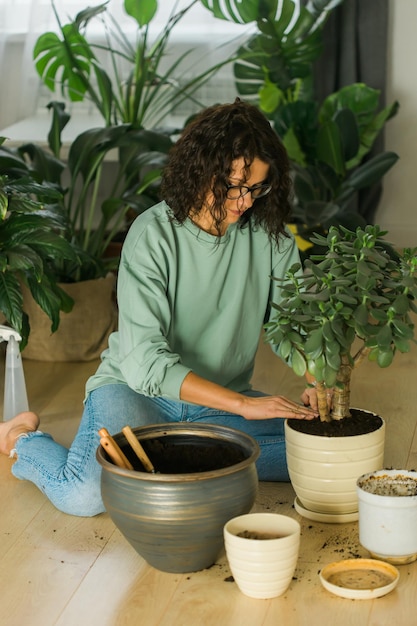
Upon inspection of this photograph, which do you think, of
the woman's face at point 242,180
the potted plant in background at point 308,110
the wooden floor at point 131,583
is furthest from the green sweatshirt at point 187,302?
the potted plant in background at point 308,110

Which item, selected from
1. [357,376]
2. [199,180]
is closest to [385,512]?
[199,180]

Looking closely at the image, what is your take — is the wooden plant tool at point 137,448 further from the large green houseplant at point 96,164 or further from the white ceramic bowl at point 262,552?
the large green houseplant at point 96,164

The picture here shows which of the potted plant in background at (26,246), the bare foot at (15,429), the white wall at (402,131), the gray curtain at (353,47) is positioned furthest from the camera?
the white wall at (402,131)

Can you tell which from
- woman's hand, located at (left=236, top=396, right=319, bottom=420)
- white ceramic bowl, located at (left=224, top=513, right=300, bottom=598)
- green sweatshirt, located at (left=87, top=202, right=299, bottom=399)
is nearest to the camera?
white ceramic bowl, located at (left=224, top=513, right=300, bottom=598)

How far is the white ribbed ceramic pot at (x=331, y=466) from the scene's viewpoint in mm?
2230

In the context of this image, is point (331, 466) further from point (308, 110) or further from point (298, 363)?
point (308, 110)

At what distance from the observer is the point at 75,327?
361cm

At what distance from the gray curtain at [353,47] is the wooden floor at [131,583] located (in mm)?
2605

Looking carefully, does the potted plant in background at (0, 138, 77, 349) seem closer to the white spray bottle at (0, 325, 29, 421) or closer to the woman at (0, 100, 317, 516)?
the white spray bottle at (0, 325, 29, 421)

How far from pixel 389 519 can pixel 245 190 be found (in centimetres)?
75

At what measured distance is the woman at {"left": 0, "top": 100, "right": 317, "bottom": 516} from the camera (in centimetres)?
225

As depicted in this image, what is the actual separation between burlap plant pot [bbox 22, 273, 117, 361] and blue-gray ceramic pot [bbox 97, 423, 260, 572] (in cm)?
149

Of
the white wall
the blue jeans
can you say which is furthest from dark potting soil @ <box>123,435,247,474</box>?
the white wall

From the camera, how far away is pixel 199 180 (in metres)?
2.29
